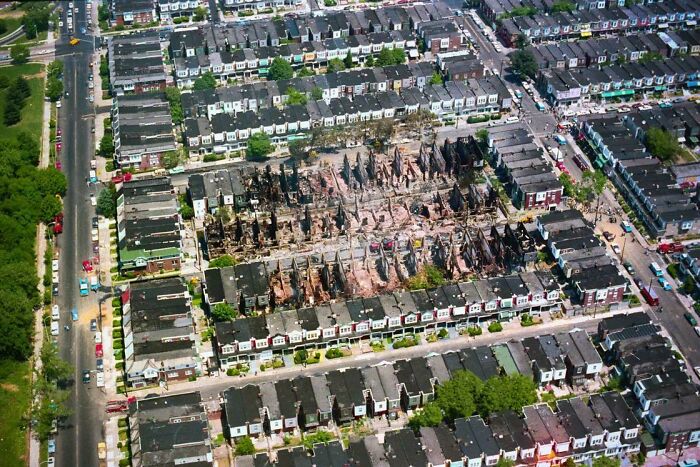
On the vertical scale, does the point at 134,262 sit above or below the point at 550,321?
above

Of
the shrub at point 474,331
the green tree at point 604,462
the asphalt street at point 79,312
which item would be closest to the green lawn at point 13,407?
the asphalt street at point 79,312

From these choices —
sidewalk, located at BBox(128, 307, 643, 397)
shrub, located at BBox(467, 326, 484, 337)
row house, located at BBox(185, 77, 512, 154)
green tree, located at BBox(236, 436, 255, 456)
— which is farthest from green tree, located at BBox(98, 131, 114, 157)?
shrub, located at BBox(467, 326, 484, 337)

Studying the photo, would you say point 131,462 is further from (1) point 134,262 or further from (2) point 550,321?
(2) point 550,321

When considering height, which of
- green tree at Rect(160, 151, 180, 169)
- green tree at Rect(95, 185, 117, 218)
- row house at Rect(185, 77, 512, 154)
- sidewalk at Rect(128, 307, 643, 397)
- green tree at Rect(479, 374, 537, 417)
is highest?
row house at Rect(185, 77, 512, 154)

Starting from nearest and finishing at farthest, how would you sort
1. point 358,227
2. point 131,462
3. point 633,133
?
point 131,462 < point 358,227 < point 633,133

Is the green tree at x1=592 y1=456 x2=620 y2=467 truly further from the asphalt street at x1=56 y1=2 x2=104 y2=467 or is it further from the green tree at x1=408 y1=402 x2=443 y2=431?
the asphalt street at x1=56 y1=2 x2=104 y2=467

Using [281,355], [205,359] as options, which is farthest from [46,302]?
[281,355]
